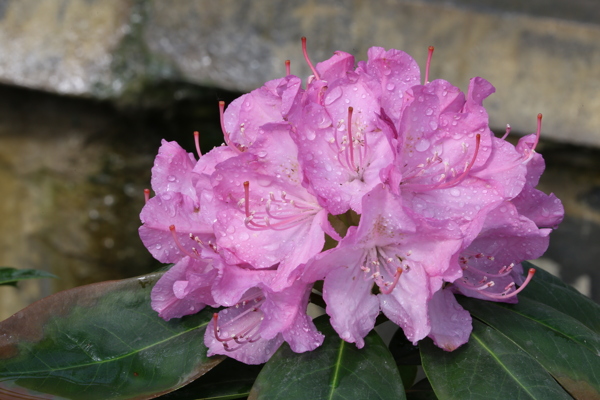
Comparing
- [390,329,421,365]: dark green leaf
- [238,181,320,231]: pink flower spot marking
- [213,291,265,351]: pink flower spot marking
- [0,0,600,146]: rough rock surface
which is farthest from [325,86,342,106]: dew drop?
[0,0,600,146]: rough rock surface

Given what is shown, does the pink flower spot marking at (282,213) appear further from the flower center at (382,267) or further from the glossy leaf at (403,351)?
the glossy leaf at (403,351)

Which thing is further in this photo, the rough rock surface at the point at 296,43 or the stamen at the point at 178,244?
the rough rock surface at the point at 296,43

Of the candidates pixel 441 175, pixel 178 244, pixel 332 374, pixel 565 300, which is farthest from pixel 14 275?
pixel 565 300

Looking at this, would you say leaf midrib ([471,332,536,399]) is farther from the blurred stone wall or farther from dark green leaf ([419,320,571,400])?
the blurred stone wall

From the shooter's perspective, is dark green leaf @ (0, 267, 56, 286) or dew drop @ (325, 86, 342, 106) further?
dark green leaf @ (0, 267, 56, 286)

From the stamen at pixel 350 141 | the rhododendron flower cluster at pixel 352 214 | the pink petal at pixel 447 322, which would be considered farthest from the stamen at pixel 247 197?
the pink petal at pixel 447 322

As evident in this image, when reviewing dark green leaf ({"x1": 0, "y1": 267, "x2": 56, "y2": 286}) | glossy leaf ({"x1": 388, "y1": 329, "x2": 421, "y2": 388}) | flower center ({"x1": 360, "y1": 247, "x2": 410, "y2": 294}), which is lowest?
glossy leaf ({"x1": 388, "y1": 329, "x2": 421, "y2": 388})
